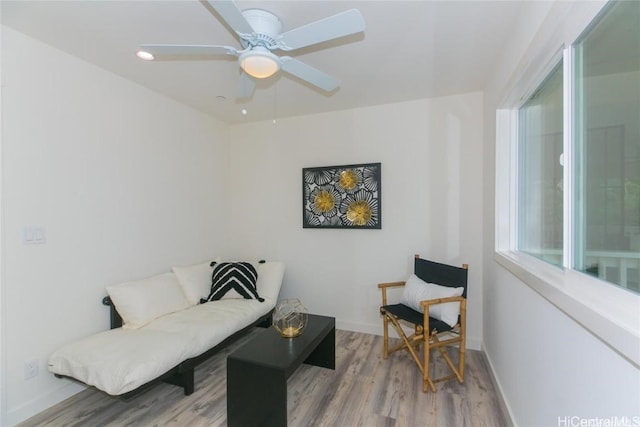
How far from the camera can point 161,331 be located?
2285 millimetres

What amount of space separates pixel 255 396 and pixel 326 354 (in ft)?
2.91

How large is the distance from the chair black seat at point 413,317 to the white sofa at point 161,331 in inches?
51.9

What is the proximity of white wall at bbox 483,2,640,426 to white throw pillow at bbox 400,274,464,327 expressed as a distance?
32cm

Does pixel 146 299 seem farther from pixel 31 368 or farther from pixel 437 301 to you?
pixel 437 301

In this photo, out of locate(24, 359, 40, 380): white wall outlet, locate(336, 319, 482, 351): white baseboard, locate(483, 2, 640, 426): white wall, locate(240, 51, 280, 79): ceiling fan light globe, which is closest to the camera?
locate(483, 2, 640, 426): white wall

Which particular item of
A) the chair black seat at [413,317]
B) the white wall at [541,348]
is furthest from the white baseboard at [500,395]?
the chair black seat at [413,317]

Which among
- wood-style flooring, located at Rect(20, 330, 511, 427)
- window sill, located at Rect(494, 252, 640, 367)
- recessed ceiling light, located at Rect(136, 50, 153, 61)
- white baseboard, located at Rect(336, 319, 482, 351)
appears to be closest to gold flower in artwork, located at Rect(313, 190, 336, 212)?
white baseboard, located at Rect(336, 319, 482, 351)

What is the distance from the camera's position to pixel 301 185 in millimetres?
3623

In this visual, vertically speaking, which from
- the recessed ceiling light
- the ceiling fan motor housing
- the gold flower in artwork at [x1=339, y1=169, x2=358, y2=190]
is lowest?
the gold flower in artwork at [x1=339, y1=169, x2=358, y2=190]

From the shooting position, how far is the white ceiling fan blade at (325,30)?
136cm

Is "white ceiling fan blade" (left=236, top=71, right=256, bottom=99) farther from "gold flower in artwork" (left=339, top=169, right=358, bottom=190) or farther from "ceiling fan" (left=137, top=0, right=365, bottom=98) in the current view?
"gold flower in artwork" (left=339, top=169, right=358, bottom=190)

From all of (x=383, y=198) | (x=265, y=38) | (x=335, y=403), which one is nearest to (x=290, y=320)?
(x=335, y=403)

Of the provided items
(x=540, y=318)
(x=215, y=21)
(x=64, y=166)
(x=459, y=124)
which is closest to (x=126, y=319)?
(x=64, y=166)

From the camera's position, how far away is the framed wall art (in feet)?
10.7
